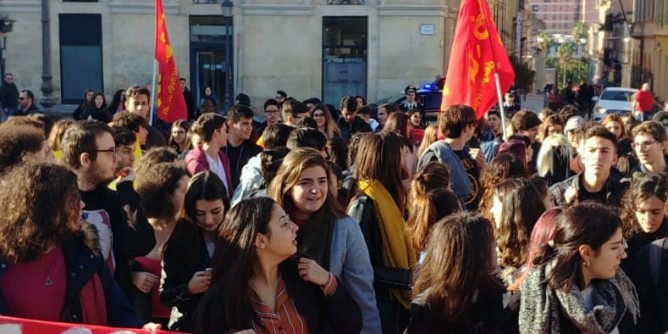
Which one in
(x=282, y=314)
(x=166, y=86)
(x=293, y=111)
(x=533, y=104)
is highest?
(x=166, y=86)

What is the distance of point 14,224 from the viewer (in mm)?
4109

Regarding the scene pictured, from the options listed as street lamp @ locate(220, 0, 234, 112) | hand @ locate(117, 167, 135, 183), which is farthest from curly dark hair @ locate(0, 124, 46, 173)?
street lamp @ locate(220, 0, 234, 112)

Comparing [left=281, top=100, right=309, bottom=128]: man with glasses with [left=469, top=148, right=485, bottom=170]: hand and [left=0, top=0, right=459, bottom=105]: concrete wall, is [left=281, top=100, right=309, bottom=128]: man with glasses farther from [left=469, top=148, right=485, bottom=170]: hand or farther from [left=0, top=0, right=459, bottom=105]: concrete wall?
[left=0, top=0, right=459, bottom=105]: concrete wall

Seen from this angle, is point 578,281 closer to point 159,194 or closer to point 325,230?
point 325,230

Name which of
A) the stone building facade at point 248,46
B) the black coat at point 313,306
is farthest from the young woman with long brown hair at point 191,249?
the stone building facade at point 248,46

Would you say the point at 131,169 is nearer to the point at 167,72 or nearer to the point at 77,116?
the point at 167,72

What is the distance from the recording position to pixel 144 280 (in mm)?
5266

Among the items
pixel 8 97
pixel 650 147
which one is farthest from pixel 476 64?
pixel 8 97

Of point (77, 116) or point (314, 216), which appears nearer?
point (314, 216)

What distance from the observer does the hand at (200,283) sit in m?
4.52

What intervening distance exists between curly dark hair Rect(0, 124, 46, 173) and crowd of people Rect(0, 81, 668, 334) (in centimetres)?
1

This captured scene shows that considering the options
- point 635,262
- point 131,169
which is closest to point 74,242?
point 131,169

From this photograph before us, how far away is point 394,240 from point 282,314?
4.91 ft

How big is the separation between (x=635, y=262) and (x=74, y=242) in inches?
108
